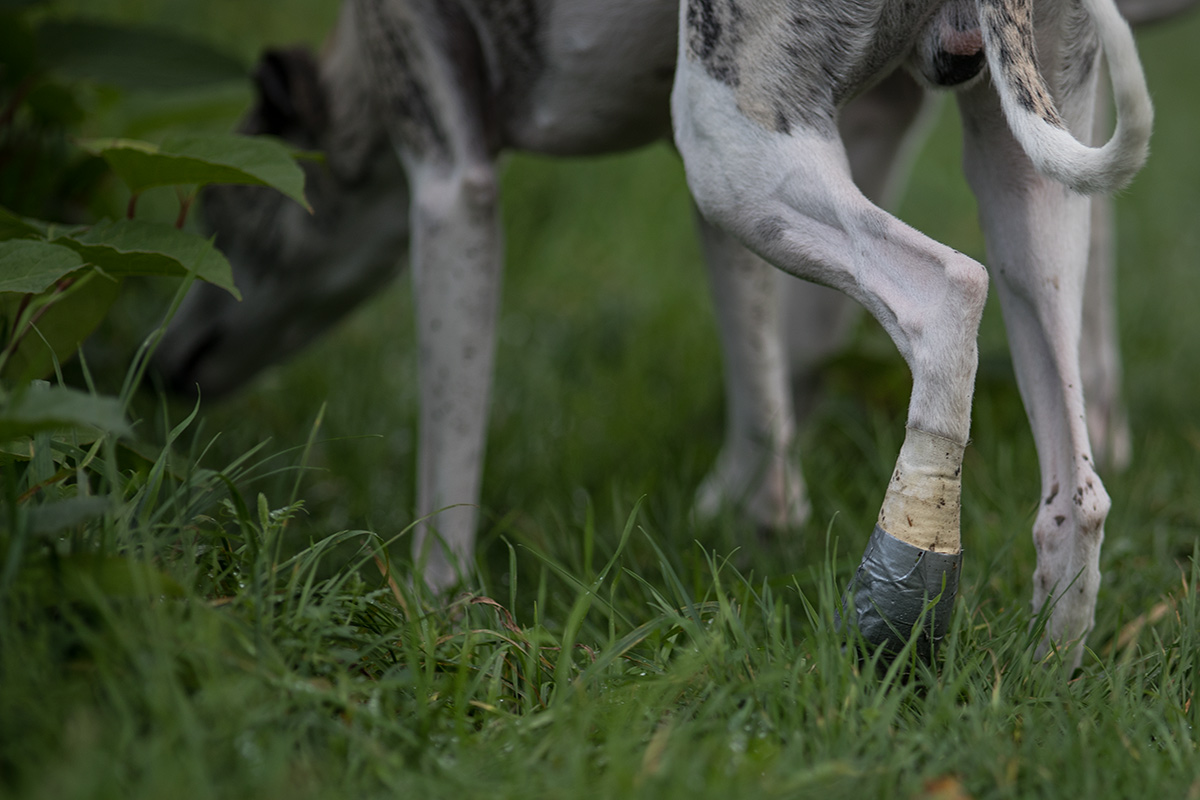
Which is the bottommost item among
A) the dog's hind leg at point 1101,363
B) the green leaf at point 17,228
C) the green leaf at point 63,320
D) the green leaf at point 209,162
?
the dog's hind leg at point 1101,363

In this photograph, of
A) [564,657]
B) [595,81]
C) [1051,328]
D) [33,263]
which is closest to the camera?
[564,657]

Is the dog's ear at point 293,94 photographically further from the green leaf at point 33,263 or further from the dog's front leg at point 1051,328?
the dog's front leg at point 1051,328

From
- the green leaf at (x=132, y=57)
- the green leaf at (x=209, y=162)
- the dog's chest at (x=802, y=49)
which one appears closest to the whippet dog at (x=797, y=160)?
the dog's chest at (x=802, y=49)

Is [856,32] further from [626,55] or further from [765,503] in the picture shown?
[765,503]

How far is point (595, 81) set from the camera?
2.28 meters

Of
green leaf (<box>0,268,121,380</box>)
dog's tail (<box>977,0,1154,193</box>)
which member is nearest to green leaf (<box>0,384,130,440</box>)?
green leaf (<box>0,268,121,380</box>)

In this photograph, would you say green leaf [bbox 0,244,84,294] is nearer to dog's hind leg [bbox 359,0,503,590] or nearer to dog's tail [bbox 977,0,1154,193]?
dog's hind leg [bbox 359,0,503,590]

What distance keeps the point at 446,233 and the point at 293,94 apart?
784mm

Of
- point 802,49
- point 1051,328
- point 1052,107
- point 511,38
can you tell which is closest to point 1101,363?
point 1051,328

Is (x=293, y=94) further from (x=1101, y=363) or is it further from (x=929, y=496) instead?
(x=1101, y=363)

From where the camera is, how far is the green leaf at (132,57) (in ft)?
9.13

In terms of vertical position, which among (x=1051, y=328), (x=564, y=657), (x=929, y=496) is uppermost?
(x=1051, y=328)

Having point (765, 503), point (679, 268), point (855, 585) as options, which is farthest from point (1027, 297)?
point (679, 268)

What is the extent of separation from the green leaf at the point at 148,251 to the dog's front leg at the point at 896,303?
96 cm
